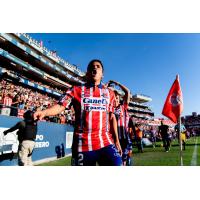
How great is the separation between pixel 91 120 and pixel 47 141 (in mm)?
9713

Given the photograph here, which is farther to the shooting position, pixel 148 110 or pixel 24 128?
pixel 148 110

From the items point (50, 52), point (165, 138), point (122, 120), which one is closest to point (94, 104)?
point (122, 120)

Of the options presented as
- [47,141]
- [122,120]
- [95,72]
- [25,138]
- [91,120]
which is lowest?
[47,141]

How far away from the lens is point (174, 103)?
831 cm

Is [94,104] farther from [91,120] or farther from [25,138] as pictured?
[25,138]

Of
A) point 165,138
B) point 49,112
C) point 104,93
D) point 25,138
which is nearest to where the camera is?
point 49,112

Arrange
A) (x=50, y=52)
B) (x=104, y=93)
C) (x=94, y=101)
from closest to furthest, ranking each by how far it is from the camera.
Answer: (x=94, y=101), (x=104, y=93), (x=50, y=52)

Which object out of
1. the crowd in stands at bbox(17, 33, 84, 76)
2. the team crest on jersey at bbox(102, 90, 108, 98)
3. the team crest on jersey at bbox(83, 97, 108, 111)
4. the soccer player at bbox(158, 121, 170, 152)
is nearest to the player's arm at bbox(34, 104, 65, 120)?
the team crest on jersey at bbox(83, 97, 108, 111)

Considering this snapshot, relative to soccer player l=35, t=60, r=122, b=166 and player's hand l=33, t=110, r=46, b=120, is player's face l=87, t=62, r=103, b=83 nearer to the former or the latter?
soccer player l=35, t=60, r=122, b=166

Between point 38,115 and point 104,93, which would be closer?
point 38,115

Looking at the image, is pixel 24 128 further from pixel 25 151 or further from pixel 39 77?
pixel 39 77
